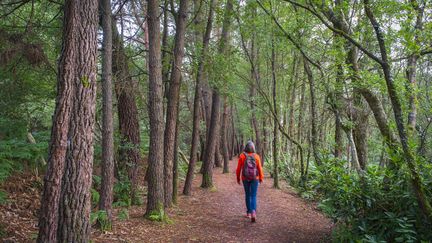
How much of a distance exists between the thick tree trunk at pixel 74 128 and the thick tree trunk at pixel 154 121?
2629 millimetres

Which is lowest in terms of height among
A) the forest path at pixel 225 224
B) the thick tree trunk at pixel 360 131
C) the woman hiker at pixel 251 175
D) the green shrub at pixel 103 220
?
the forest path at pixel 225 224

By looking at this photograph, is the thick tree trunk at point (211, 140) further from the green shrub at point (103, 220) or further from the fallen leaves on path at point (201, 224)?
the green shrub at point (103, 220)

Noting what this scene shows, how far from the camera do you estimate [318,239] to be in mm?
6285

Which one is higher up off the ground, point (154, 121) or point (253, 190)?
point (154, 121)

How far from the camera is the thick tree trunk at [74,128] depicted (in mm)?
4113

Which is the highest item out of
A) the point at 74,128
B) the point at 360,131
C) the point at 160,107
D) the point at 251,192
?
the point at 160,107

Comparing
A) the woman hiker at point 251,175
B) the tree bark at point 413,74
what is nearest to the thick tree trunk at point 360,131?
the tree bark at point 413,74

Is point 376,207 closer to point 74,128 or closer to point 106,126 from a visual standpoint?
point 74,128

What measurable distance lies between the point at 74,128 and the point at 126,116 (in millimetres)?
5332

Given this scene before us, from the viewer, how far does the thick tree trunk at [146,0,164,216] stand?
6938 millimetres

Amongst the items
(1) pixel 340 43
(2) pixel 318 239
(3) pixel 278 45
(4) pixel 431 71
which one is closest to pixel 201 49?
(3) pixel 278 45

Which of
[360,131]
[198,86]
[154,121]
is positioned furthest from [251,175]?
[360,131]

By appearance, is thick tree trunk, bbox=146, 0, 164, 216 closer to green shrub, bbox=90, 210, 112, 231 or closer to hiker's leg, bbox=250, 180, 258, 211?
green shrub, bbox=90, 210, 112, 231

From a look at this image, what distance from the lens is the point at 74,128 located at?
4145 mm
